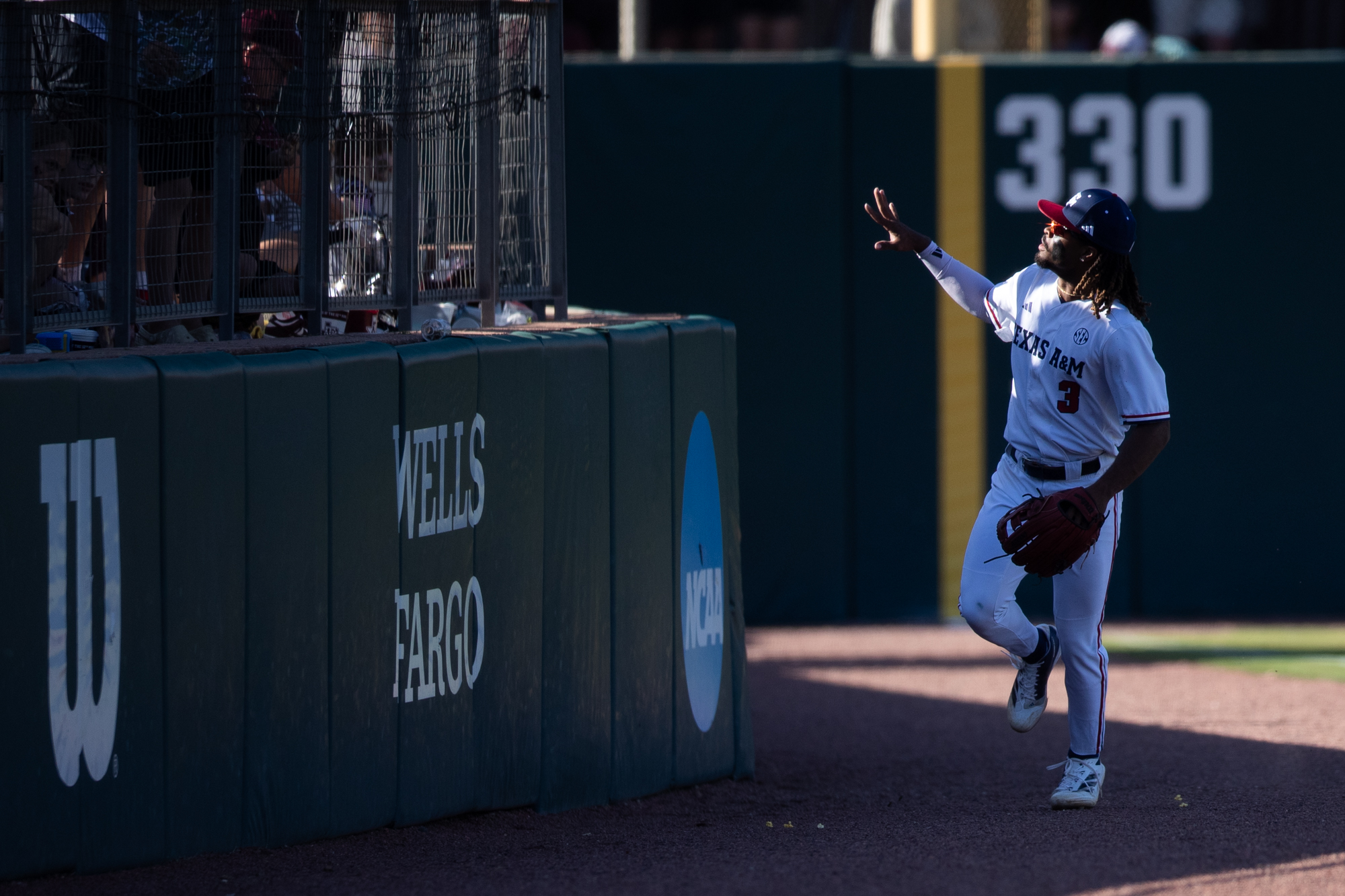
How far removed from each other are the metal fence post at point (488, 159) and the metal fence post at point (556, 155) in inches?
10.1

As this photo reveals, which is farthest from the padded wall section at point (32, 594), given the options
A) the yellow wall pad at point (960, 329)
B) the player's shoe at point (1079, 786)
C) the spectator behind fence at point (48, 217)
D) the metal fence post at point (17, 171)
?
the yellow wall pad at point (960, 329)

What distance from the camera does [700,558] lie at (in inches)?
221

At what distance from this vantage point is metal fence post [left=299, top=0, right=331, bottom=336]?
15.6 feet

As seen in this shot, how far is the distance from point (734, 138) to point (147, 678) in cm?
603

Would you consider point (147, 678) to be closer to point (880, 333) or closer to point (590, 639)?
point (590, 639)

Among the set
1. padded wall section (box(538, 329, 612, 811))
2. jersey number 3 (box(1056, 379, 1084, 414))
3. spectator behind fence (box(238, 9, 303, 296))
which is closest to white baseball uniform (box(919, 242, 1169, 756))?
jersey number 3 (box(1056, 379, 1084, 414))

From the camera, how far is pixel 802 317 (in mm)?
9305

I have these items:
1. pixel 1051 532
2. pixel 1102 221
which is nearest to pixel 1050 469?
pixel 1051 532

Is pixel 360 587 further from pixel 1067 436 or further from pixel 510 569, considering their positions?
pixel 1067 436

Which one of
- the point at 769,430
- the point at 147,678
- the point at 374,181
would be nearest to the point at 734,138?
the point at 769,430

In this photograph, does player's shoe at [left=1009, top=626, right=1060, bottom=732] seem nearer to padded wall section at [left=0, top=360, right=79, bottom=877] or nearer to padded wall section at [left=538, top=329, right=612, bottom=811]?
padded wall section at [left=538, top=329, right=612, bottom=811]

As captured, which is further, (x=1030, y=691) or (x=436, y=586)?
(x=1030, y=691)

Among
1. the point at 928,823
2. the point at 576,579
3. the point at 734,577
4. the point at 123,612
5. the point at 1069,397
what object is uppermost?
the point at 1069,397

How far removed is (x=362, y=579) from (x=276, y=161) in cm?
128
